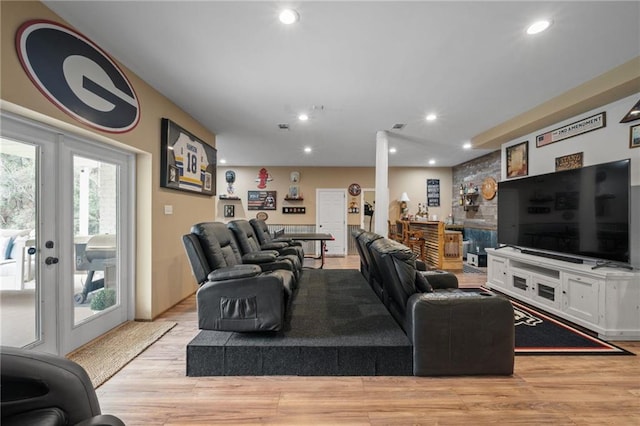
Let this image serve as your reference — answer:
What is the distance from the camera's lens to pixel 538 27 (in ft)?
6.31

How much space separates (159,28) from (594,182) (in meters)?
4.48

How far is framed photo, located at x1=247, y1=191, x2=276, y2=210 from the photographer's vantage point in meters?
7.57

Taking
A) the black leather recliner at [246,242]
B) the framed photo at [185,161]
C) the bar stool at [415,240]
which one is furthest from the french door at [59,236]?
the bar stool at [415,240]

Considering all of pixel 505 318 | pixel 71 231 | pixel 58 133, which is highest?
pixel 58 133

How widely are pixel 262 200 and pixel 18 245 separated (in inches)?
226

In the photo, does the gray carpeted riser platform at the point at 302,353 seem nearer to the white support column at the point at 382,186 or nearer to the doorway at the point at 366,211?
the white support column at the point at 382,186

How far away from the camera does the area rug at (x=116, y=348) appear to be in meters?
1.97

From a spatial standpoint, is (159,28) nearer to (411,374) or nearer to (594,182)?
(411,374)

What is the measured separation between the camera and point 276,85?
2.78 meters

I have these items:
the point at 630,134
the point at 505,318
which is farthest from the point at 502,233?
the point at 505,318

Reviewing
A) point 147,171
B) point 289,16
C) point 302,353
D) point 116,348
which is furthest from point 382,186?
point 116,348

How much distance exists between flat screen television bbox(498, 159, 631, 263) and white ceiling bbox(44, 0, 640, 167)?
1.04 metres

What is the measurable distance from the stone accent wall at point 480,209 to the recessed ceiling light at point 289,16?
5.31m

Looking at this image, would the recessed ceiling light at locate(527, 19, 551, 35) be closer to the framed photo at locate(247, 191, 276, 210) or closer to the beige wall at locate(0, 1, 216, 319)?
the beige wall at locate(0, 1, 216, 319)
